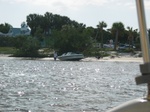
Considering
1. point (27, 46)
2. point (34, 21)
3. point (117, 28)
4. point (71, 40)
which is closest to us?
point (71, 40)

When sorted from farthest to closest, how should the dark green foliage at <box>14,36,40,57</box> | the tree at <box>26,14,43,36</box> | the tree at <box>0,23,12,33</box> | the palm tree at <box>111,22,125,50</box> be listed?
the tree at <box>26,14,43,36</box> → the tree at <box>0,23,12,33</box> → the palm tree at <box>111,22,125,50</box> → the dark green foliage at <box>14,36,40,57</box>

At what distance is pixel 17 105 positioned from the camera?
18312mm

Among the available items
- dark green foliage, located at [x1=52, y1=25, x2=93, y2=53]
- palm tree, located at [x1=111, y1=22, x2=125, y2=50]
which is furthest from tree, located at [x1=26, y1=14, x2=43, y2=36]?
dark green foliage, located at [x1=52, y1=25, x2=93, y2=53]

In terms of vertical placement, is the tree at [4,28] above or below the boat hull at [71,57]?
above

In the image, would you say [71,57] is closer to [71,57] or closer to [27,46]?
[71,57]

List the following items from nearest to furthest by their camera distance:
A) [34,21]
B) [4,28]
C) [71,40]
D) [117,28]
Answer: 1. [71,40]
2. [117,28]
3. [4,28]
4. [34,21]

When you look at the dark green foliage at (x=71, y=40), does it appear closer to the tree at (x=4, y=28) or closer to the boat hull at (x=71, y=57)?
the boat hull at (x=71, y=57)

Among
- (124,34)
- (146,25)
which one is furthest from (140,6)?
(124,34)

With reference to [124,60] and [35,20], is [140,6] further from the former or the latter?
[35,20]

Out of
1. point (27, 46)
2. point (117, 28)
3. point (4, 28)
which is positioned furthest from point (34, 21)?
point (27, 46)

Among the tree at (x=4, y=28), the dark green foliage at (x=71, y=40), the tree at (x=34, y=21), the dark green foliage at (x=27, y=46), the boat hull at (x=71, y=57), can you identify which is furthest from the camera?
the tree at (x=34, y=21)

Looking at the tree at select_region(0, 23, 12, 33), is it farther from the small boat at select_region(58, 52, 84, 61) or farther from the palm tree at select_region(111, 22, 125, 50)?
the small boat at select_region(58, 52, 84, 61)

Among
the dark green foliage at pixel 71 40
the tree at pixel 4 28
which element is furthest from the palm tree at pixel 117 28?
the tree at pixel 4 28

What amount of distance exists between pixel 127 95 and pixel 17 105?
277 inches
